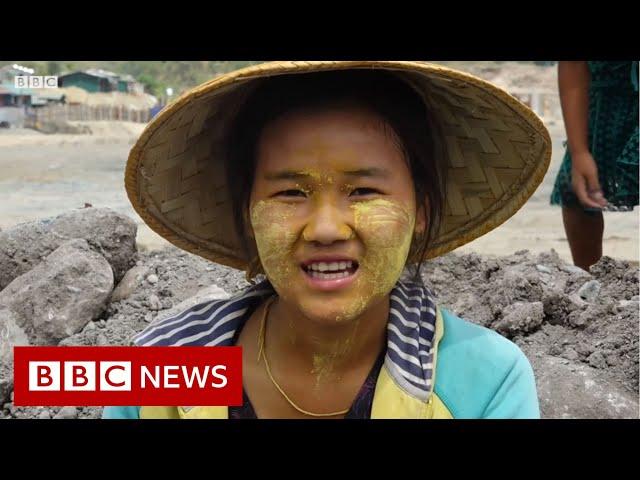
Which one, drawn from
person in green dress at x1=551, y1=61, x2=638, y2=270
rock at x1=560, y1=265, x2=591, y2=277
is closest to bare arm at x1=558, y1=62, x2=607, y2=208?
person in green dress at x1=551, y1=61, x2=638, y2=270

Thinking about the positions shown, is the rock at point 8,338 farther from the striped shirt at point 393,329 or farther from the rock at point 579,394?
the rock at point 579,394

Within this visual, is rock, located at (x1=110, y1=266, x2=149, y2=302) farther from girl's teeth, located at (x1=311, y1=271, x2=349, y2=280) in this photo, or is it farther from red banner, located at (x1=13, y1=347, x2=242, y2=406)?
girl's teeth, located at (x1=311, y1=271, x2=349, y2=280)

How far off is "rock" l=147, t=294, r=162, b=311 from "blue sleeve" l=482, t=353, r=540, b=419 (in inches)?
55.8

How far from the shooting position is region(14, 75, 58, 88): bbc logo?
1642 millimetres

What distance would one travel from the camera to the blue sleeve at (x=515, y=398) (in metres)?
1.31

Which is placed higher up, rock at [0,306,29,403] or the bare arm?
the bare arm

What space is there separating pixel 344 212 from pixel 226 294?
1.27m

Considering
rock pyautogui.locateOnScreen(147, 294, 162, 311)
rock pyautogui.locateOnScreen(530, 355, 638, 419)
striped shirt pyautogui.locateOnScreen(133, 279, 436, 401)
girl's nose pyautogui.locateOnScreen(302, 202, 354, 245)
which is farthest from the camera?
rock pyautogui.locateOnScreen(147, 294, 162, 311)

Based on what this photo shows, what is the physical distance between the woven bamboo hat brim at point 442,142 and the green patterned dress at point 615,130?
1.05 metres

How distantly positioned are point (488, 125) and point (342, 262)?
0.41m

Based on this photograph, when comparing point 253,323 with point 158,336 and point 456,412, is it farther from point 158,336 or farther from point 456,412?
point 456,412

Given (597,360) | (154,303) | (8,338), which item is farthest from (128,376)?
(597,360)

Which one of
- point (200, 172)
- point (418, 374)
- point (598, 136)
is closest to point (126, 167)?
point (200, 172)

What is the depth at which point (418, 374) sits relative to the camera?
1.33 m
